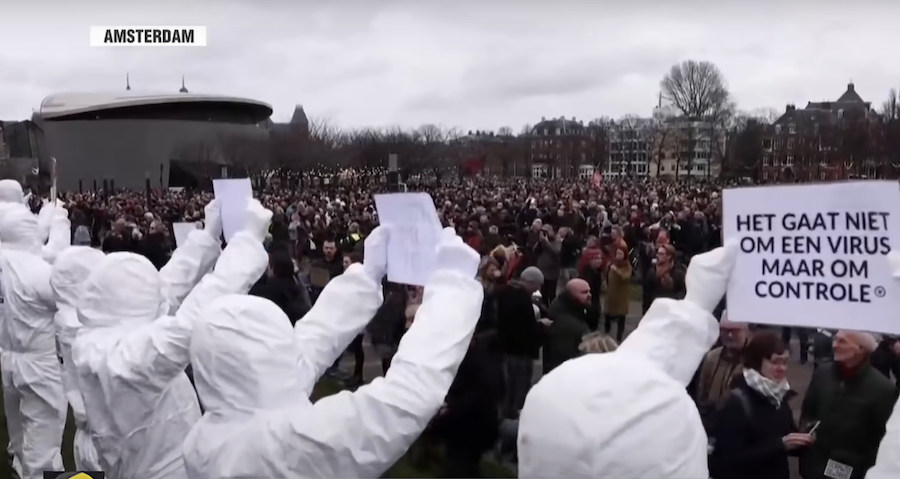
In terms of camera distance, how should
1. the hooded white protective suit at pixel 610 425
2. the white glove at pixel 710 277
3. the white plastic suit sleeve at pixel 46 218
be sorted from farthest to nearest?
the white plastic suit sleeve at pixel 46 218, the white glove at pixel 710 277, the hooded white protective suit at pixel 610 425

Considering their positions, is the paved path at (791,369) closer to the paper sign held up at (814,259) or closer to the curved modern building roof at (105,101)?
the paper sign held up at (814,259)

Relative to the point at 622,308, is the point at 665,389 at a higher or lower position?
higher

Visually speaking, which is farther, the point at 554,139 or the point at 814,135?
the point at 554,139

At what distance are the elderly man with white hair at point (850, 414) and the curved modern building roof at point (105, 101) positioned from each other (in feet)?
181

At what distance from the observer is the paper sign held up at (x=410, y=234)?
2635 mm

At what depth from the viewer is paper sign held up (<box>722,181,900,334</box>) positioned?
86.4 inches

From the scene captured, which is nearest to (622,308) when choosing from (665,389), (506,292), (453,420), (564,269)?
(564,269)

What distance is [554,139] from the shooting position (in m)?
77.9

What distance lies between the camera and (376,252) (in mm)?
2898

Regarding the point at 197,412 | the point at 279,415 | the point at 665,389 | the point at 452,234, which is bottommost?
the point at 197,412

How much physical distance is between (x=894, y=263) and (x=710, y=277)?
441 mm

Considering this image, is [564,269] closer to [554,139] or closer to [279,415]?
[279,415]

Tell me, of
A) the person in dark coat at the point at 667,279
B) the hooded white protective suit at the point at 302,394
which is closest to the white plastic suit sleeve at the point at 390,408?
the hooded white protective suit at the point at 302,394

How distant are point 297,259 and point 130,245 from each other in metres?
2.65
